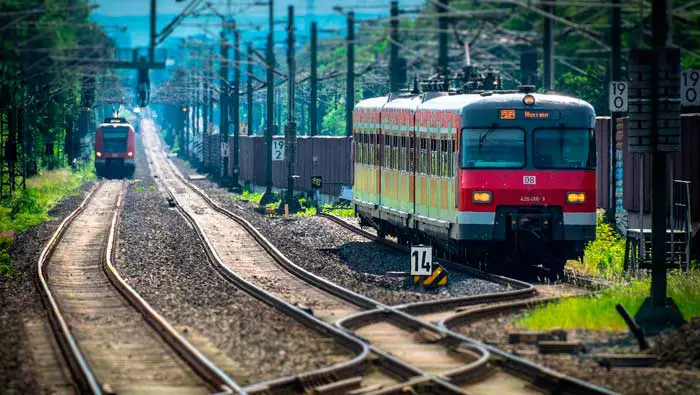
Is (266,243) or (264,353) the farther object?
(266,243)

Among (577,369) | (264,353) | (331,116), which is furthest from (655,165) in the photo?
(331,116)

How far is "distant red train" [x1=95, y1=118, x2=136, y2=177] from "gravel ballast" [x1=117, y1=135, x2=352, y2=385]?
5111cm

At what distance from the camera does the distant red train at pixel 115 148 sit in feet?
276

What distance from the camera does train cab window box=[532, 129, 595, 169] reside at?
75.0 feet

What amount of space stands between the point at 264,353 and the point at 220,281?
847 centimetres

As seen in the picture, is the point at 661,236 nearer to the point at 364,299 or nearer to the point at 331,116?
the point at 364,299

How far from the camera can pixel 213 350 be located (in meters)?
15.0

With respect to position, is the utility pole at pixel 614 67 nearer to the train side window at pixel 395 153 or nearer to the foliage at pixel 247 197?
the train side window at pixel 395 153

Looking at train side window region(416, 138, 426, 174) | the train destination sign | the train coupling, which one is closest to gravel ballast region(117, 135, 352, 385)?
train side window region(416, 138, 426, 174)

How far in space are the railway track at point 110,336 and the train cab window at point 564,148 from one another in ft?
23.5

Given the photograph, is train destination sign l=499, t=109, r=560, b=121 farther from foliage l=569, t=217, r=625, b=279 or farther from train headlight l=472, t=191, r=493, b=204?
foliage l=569, t=217, r=625, b=279

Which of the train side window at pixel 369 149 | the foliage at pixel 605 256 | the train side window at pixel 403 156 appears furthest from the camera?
the train side window at pixel 369 149

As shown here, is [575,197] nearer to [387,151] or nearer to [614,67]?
[614,67]

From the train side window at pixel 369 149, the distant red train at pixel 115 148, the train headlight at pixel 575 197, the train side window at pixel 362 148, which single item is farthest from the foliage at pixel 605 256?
the distant red train at pixel 115 148
